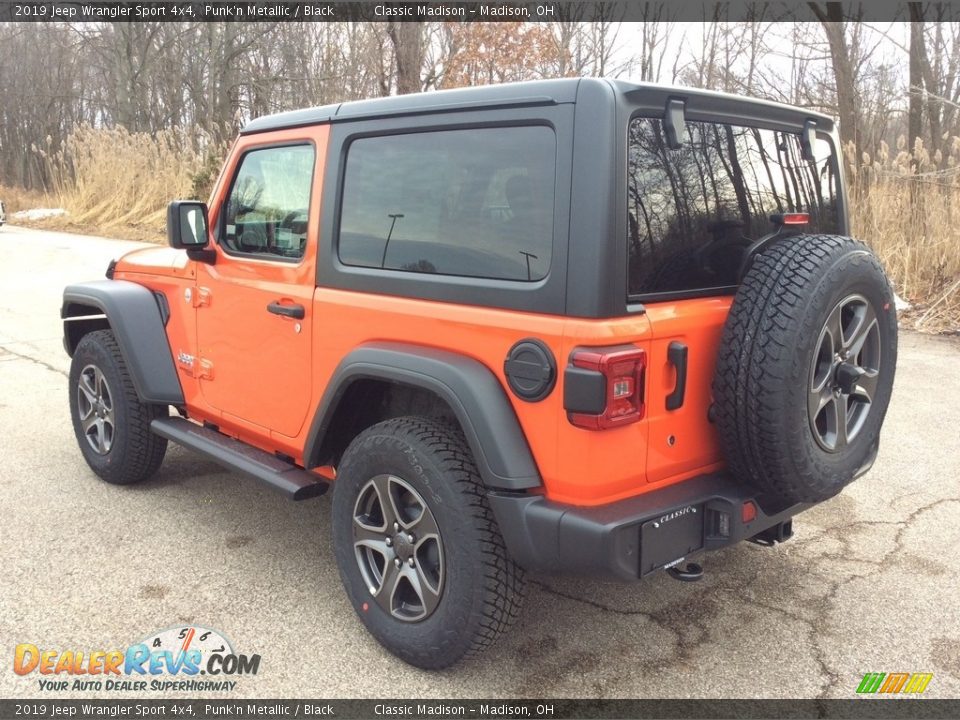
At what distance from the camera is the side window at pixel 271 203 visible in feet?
11.2

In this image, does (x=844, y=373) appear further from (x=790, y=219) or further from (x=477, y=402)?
(x=477, y=402)

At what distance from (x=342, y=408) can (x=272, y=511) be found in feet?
4.46

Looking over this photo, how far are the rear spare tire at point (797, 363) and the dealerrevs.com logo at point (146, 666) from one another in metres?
1.86

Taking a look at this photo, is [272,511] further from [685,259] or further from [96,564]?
[685,259]

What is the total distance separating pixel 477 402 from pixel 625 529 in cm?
58

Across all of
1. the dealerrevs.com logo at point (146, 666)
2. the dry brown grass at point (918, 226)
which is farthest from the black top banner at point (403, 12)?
the dealerrevs.com logo at point (146, 666)

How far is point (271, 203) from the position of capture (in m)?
3.61

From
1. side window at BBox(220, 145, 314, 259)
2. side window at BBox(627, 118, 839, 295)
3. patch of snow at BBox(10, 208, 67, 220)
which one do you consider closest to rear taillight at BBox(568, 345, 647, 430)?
side window at BBox(627, 118, 839, 295)

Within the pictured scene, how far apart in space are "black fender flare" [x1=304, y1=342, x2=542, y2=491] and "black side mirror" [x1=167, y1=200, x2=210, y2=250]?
1.43 metres

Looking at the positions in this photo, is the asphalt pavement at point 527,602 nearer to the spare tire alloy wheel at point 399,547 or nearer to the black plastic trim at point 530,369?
the spare tire alloy wheel at point 399,547

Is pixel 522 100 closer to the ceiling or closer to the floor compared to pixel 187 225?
closer to the ceiling

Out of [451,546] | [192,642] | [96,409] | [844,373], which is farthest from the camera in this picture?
[96,409]

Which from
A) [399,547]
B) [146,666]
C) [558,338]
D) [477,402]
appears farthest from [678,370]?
[146,666]

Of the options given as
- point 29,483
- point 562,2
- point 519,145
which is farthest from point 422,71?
point 519,145
